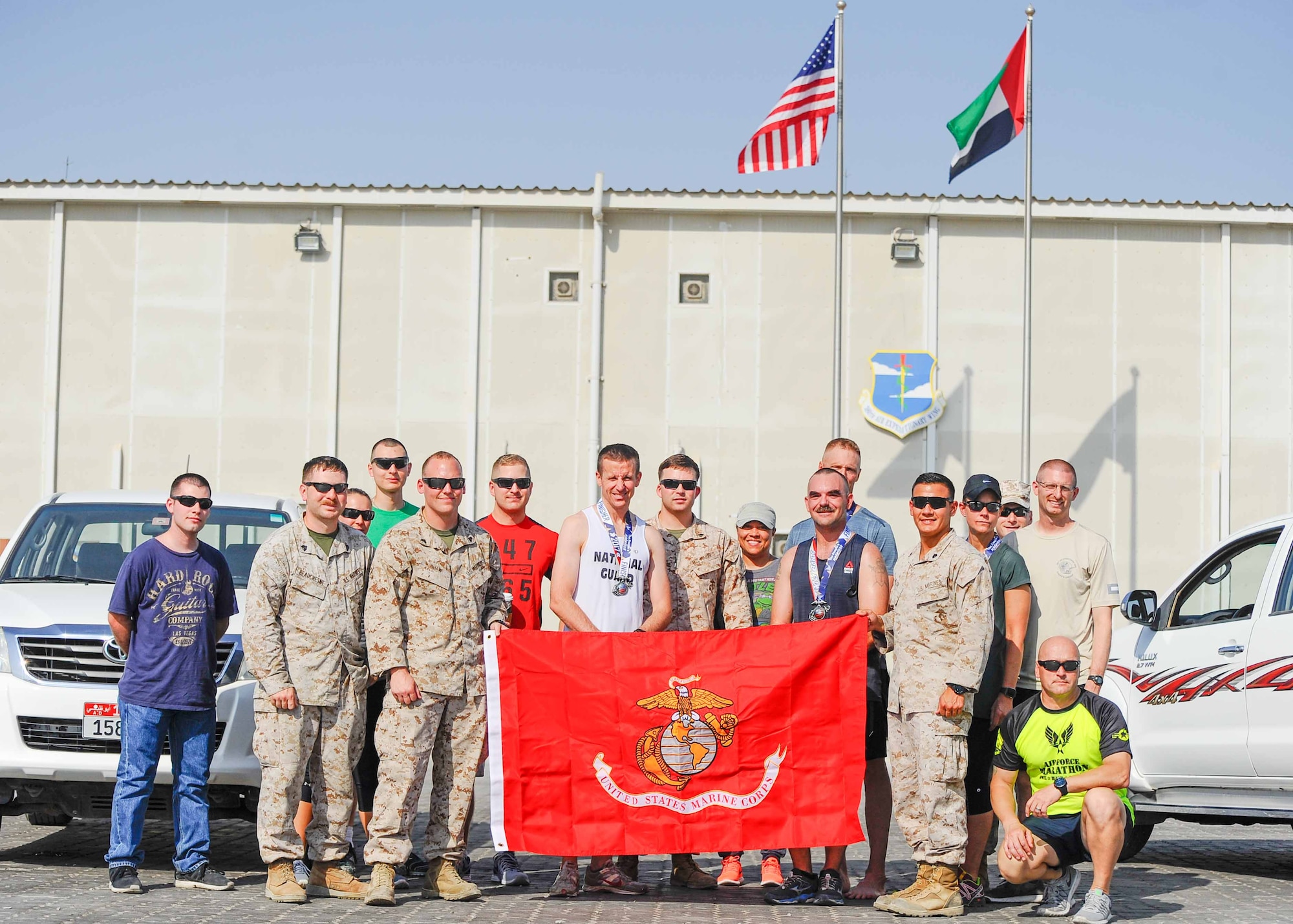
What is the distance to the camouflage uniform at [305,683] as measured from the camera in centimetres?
693

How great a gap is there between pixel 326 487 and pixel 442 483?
1.98 feet

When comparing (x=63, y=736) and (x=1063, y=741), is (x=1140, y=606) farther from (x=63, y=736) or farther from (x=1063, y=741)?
(x=63, y=736)

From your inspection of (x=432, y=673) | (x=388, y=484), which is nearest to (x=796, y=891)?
(x=432, y=673)

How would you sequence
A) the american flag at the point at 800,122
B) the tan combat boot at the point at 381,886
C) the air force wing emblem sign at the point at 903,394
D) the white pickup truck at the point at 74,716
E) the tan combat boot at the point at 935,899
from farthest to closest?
the air force wing emblem sign at the point at 903,394 < the american flag at the point at 800,122 < the white pickup truck at the point at 74,716 < the tan combat boot at the point at 381,886 < the tan combat boot at the point at 935,899

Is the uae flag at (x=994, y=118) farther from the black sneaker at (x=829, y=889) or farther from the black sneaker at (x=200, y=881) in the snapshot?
the black sneaker at (x=200, y=881)

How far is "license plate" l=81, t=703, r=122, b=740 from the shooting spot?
7.46 meters

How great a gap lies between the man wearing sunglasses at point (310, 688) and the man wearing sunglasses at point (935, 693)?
2676mm

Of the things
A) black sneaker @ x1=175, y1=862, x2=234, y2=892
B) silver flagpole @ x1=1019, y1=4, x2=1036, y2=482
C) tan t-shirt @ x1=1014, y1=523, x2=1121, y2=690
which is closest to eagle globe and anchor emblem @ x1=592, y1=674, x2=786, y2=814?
tan t-shirt @ x1=1014, y1=523, x2=1121, y2=690

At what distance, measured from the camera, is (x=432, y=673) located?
6.98 metres

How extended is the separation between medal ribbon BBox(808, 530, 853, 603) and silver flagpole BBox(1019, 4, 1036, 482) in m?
11.7

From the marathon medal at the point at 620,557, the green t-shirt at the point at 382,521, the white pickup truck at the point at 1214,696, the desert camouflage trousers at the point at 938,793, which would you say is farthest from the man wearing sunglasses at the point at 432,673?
the white pickup truck at the point at 1214,696

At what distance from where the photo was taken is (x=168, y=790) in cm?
754

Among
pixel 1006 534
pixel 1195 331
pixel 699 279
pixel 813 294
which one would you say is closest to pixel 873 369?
pixel 813 294

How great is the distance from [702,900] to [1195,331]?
50.1 feet
